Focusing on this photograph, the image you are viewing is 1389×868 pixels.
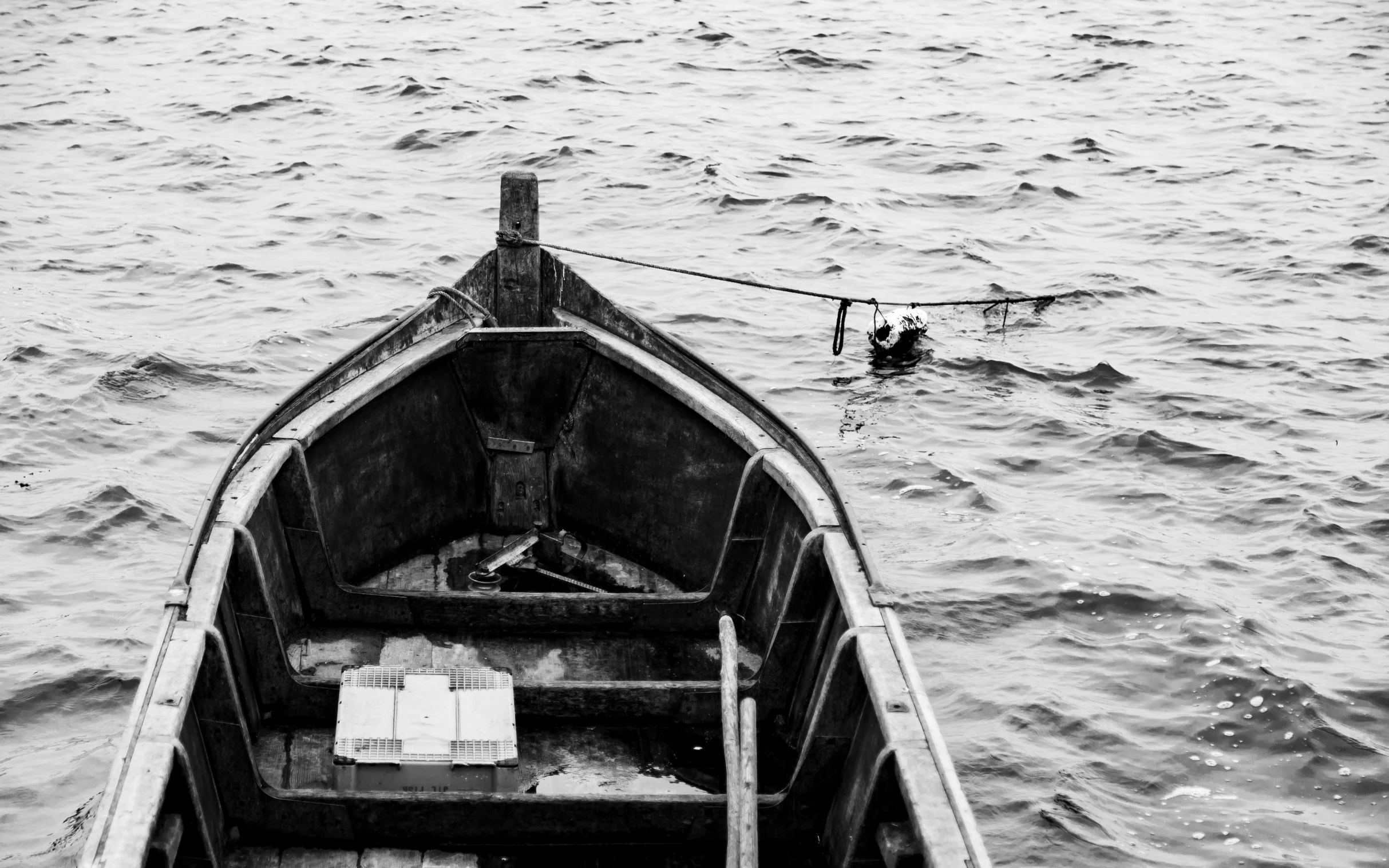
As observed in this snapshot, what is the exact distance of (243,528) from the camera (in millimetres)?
5902

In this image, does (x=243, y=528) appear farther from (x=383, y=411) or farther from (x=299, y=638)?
(x=383, y=411)

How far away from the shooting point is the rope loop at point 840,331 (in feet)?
38.8

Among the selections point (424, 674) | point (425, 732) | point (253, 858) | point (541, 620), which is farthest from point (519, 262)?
point (253, 858)

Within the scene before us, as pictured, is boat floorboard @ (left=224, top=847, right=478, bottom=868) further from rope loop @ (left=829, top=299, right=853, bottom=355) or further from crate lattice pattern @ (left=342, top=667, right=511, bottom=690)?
rope loop @ (left=829, top=299, right=853, bottom=355)

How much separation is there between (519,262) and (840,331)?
4718mm

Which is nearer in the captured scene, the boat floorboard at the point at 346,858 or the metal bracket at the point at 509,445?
the boat floorboard at the point at 346,858

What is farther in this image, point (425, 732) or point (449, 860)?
point (425, 732)

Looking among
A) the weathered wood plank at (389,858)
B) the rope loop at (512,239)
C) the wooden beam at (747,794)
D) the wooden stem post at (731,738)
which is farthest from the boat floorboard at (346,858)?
the rope loop at (512,239)

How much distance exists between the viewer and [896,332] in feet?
44.9

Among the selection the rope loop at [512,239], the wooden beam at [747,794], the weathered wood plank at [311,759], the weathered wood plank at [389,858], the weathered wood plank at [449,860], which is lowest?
the weathered wood plank at [449,860]

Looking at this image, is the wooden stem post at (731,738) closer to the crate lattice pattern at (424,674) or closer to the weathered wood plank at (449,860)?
the weathered wood plank at (449,860)

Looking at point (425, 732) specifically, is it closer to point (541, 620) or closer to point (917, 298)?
point (541, 620)

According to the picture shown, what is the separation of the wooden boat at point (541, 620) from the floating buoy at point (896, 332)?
18.8 feet

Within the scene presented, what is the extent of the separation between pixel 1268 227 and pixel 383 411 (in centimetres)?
1386
